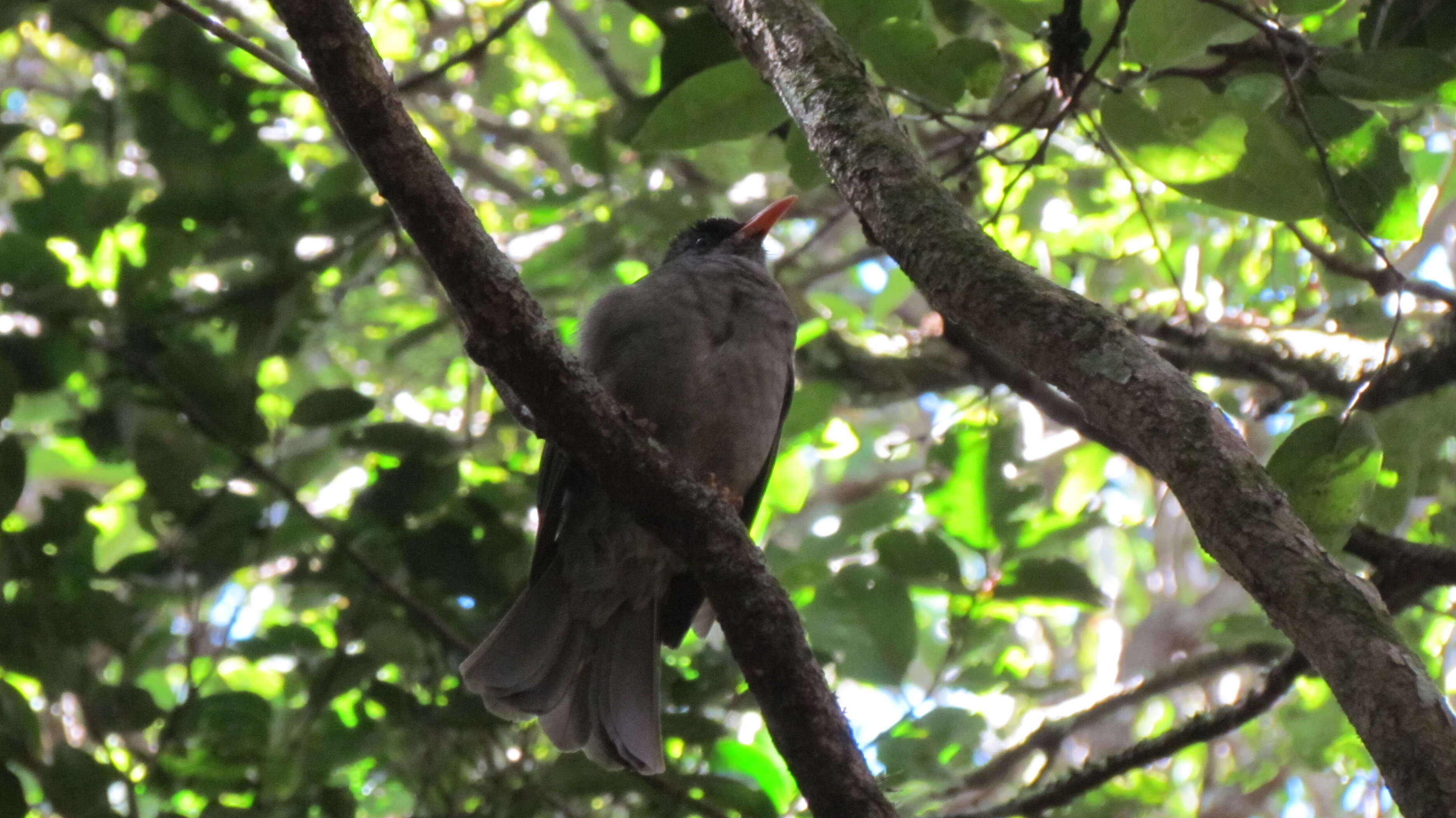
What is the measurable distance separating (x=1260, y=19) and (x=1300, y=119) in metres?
0.25

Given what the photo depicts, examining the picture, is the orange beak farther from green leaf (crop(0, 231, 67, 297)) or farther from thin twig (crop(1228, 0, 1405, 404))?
thin twig (crop(1228, 0, 1405, 404))

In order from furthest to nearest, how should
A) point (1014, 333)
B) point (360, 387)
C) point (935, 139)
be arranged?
point (360, 387)
point (935, 139)
point (1014, 333)

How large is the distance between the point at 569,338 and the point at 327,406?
1075 millimetres

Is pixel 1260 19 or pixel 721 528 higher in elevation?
pixel 1260 19

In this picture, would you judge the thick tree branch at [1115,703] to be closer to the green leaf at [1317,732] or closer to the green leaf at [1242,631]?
the green leaf at [1317,732]

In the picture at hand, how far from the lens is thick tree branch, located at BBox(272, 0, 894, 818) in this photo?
199 centimetres

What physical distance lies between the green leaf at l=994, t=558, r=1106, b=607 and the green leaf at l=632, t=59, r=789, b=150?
4.60 ft

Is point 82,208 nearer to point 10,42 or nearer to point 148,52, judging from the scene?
point 148,52

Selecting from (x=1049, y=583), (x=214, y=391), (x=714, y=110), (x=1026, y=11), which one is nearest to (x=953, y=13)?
(x=1026, y=11)

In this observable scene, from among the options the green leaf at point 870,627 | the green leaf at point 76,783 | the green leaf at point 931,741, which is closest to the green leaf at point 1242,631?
the green leaf at point 931,741

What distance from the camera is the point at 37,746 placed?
3.16m

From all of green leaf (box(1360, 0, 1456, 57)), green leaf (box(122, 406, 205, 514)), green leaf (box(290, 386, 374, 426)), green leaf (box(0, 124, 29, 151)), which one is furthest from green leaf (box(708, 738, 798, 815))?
green leaf (box(0, 124, 29, 151))

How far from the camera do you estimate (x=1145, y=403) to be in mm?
1475

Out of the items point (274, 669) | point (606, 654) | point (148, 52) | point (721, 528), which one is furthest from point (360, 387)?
point (721, 528)
